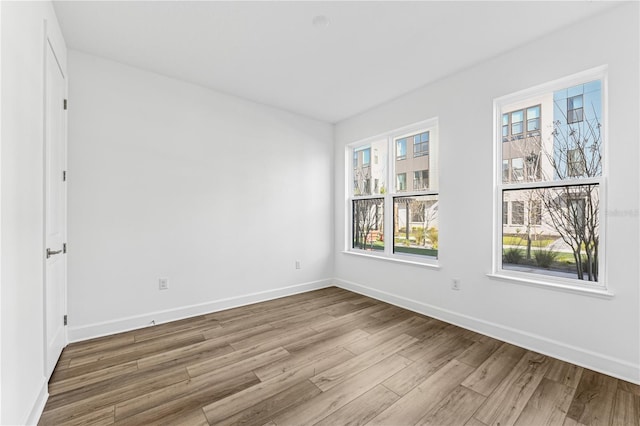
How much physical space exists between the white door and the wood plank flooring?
0.30 metres

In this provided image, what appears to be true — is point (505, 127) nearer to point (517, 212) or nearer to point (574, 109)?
point (574, 109)

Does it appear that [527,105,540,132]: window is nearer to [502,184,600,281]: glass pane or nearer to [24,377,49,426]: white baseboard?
[502,184,600,281]: glass pane

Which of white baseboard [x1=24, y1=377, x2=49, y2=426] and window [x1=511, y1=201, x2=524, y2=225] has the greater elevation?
window [x1=511, y1=201, x2=524, y2=225]

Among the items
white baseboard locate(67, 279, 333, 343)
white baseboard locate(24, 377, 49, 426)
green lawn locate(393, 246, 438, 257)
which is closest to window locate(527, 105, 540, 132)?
green lawn locate(393, 246, 438, 257)

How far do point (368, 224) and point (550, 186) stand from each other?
2329 mm

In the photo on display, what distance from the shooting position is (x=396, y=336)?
2.71 metres

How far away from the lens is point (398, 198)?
3852mm

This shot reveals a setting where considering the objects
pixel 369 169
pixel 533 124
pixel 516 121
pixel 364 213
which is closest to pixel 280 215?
pixel 364 213

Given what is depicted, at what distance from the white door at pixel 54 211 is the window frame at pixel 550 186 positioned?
12.5 feet

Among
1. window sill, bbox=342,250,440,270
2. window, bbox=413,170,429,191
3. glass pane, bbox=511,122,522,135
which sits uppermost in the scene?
glass pane, bbox=511,122,522,135

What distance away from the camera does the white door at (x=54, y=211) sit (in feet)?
6.34

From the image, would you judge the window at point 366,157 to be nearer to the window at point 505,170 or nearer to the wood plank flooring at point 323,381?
the window at point 505,170

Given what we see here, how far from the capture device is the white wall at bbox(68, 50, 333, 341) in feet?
8.71

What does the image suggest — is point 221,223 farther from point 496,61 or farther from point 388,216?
point 496,61
